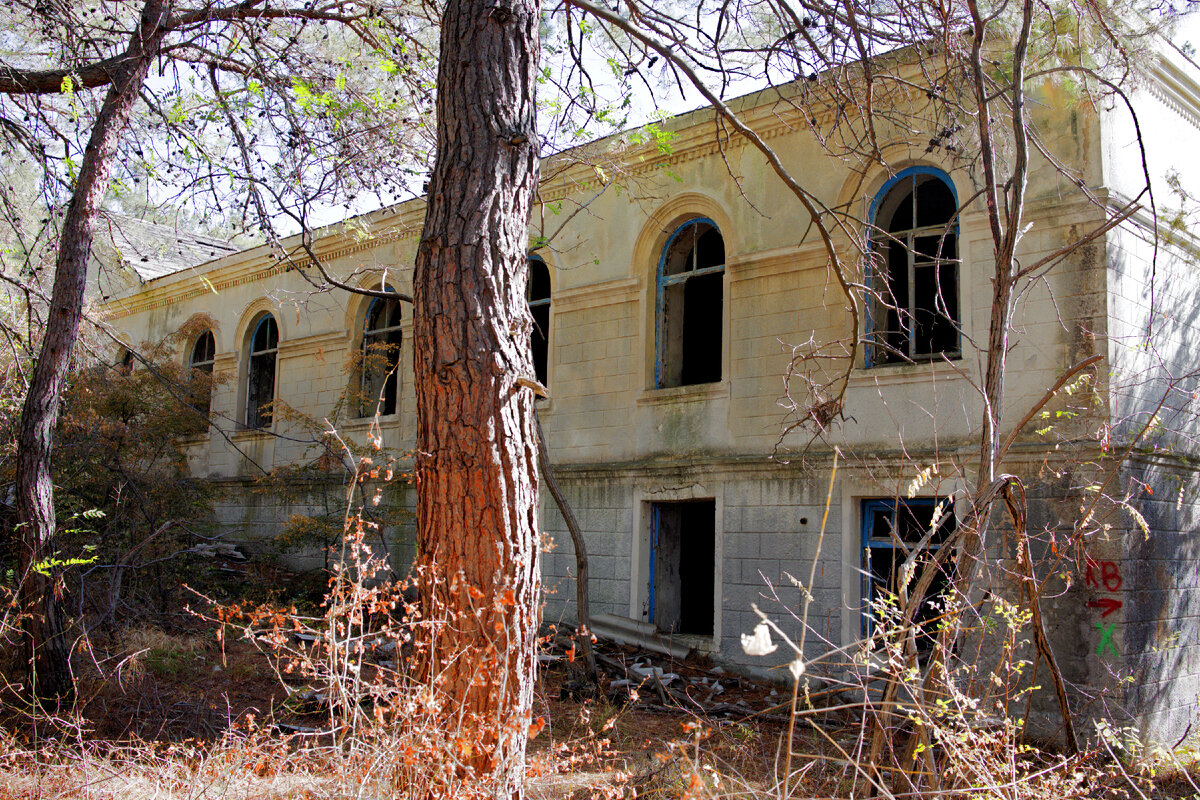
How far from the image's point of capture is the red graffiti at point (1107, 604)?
8492 millimetres

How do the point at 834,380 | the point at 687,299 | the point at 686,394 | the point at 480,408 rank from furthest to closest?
the point at 687,299 < the point at 686,394 < the point at 834,380 < the point at 480,408

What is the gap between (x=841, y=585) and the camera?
10.1 meters

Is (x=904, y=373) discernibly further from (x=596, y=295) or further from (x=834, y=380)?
(x=596, y=295)

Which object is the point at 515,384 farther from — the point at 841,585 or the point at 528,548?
the point at 841,585

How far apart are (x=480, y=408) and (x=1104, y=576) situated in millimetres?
6612

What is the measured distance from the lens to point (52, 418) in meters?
7.80

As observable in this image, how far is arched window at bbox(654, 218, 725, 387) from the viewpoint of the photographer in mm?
12398

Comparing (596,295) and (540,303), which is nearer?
(596,295)

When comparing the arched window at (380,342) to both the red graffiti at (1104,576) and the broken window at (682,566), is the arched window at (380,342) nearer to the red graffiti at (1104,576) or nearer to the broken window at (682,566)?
the broken window at (682,566)

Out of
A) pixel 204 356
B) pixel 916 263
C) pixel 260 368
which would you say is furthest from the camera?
pixel 204 356

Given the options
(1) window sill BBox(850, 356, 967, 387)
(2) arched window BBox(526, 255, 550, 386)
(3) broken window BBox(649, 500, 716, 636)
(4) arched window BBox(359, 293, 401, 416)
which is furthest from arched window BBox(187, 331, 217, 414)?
(1) window sill BBox(850, 356, 967, 387)

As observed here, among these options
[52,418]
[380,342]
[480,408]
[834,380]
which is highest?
[380,342]

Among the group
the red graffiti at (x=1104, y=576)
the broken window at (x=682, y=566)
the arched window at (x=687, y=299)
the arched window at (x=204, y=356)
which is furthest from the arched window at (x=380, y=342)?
the red graffiti at (x=1104, y=576)

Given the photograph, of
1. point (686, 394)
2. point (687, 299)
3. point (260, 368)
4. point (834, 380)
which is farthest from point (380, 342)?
point (834, 380)
